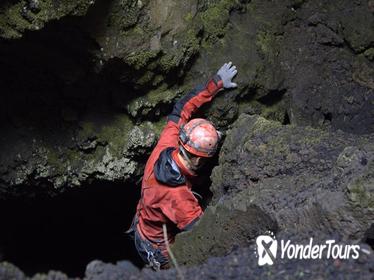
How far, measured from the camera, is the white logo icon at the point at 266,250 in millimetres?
2110

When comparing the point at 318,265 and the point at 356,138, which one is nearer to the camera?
the point at 318,265

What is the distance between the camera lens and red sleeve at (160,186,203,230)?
3791mm

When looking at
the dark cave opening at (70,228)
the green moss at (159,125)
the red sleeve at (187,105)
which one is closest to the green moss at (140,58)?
the red sleeve at (187,105)

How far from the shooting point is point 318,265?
6.72 ft

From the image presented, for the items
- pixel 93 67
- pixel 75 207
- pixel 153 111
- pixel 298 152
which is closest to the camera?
pixel 298 152

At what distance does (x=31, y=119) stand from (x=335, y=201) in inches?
111

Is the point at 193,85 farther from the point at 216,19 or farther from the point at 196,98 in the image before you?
the point at 216,19

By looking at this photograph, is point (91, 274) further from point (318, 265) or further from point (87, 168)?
point (87, 168)

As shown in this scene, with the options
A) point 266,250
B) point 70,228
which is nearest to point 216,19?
point 266,250

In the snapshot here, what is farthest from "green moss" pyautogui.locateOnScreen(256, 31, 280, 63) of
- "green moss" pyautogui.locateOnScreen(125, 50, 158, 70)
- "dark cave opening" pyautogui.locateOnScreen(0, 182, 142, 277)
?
"dark cave opening" pyautogui.locateOnScreen(0, 182, 142, 277)

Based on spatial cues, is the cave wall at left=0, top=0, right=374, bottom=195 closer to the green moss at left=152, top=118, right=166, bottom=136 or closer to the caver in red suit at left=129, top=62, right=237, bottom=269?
the green moss at left=152, top=118, right=166, bottom=136

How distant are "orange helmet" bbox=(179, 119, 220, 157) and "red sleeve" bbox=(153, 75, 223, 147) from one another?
1.13 ft

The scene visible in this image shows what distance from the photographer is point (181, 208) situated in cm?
381

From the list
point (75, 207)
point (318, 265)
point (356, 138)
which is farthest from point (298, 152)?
point (75, 207)
